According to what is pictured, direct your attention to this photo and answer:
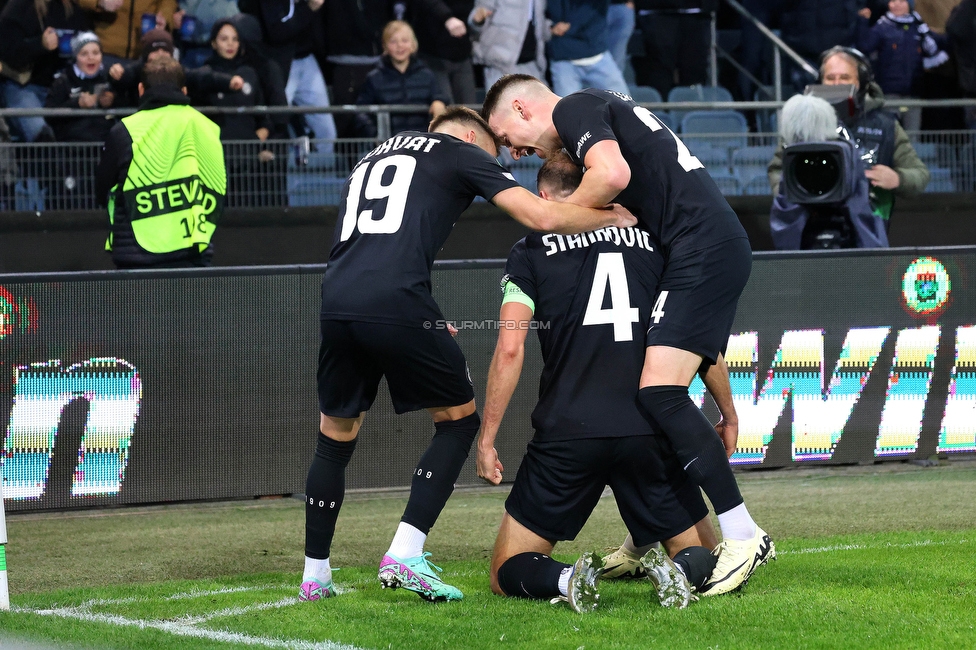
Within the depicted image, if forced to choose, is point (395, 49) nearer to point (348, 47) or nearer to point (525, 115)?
point (348, 47)

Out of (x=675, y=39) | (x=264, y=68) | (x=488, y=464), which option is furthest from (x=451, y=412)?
(x=675, y=39)

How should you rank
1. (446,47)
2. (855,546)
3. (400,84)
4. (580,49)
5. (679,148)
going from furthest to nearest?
(580,49)
(446,47)
(400,84)
(855,546)
(679,148)

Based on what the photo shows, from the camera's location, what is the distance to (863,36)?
11.6 m

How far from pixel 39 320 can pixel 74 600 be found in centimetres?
236

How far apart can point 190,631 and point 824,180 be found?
5.21 m

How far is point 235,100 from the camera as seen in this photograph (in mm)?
9531

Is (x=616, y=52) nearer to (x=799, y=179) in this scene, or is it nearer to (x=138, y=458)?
(x=799, y=179)

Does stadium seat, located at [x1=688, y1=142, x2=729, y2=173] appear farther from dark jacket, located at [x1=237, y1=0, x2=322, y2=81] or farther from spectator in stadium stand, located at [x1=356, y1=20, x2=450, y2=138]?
dark jacket, located at [x1=237, y1=0, x2=322, y2=81]

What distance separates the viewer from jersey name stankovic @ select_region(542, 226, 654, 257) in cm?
465

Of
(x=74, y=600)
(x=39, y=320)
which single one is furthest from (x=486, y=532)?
(x=39, y=320)

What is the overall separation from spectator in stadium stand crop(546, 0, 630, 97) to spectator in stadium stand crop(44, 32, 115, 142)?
375 centimetres

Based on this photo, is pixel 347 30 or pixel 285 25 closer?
pixel 285 25

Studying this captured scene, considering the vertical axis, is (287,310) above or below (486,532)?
above

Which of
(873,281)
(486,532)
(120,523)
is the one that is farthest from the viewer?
(873,281)
